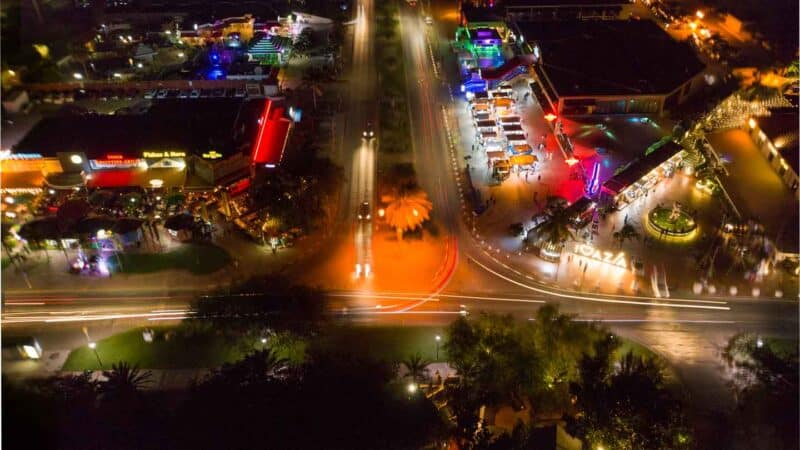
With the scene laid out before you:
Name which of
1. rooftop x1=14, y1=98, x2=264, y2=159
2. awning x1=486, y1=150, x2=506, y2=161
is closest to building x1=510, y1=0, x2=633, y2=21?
awning x1=486, y1=150, x2=506, y2=161

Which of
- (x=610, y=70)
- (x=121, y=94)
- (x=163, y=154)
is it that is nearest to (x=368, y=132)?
(x=163, y=154)

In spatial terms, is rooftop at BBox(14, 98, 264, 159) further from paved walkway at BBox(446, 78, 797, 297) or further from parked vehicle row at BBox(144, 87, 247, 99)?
paved walkway at BBox(446, 78, 797, 297)

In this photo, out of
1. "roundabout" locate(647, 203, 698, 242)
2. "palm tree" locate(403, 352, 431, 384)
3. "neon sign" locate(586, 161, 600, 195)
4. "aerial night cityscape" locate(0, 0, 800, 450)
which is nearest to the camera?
"aerial night cityscape" locate(0, 0, 800, 450)

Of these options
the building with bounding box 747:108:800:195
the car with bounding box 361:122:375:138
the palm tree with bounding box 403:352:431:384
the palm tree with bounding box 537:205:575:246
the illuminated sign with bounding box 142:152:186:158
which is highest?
the illuminated sign with bounding box 142:152:186:158

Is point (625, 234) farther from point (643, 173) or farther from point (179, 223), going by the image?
point (179, 223)

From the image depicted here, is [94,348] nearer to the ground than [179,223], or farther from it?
nearer to the ground

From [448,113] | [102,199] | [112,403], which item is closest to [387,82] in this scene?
[448,113]

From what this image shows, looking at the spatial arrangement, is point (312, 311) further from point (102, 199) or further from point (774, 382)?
point (774, 382)

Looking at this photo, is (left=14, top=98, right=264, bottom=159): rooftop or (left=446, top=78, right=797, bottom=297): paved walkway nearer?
(left=446, top=78, right=797, bottom=297): paved walkway
